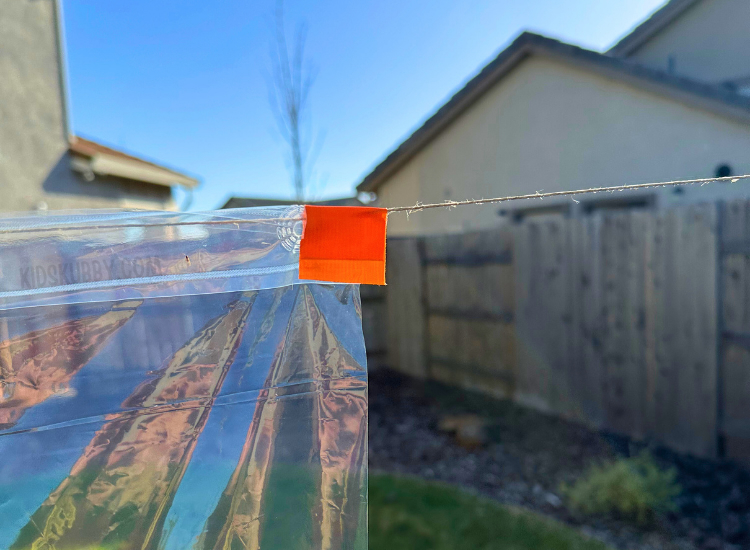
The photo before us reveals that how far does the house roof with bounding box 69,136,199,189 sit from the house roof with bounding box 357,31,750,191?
9.32 feet

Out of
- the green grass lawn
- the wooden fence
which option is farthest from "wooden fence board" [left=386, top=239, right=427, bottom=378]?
the green grass lawn

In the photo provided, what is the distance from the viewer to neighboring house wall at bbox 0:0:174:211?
3.95 metres

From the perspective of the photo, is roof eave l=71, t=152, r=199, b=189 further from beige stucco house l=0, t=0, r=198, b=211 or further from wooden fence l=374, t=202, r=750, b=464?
wooden fence l=374, t=202, r=750, b=464

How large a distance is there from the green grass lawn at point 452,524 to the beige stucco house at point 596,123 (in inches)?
72.7

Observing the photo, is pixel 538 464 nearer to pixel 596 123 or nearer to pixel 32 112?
pixel 596 123

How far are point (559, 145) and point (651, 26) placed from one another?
1179 millimetres

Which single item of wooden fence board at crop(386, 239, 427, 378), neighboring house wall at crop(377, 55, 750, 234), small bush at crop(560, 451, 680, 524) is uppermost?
neighboring house wall at crop(377, 55, 750, 234)

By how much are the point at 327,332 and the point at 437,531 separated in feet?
6.13

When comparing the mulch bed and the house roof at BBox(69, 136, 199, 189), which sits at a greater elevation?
the house roof at BBox(69, 136, 199, 189)

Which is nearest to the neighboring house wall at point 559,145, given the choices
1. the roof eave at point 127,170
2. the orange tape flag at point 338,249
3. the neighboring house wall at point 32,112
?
the orange tape flag at point 338,249

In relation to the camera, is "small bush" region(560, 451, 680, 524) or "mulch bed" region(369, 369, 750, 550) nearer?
"mulch bed" region(369, 369, 750, 550)

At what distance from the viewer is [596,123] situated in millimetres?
A: 4047

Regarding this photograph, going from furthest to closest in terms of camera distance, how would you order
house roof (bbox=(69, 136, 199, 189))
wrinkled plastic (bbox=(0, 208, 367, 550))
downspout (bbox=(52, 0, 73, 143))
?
1. house roof (bbox=(69, 136, 199, 189))
2. downspout (bbox=(52, 0, 73, 143))
3. wrinkled plastic (bbox=(0, 208, 367, 550))

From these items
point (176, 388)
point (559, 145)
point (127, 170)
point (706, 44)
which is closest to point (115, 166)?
point (127, 170)
